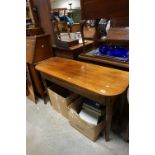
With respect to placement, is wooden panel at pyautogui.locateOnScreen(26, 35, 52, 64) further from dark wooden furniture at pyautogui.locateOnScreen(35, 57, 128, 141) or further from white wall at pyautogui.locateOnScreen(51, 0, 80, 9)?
white wall at pyautogui.locateOnScreen(51, 0, 80, 9)

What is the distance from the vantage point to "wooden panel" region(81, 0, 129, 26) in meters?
1.44

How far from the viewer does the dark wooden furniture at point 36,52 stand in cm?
214

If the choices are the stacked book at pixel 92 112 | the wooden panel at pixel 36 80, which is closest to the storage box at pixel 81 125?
the stacked book at pixel 92 112

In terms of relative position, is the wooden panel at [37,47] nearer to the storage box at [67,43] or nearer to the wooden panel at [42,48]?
the wooden panel at [42,48]

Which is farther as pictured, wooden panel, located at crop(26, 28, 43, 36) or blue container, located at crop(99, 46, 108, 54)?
wooden panel, located at crop(26, 28, 43, 36)

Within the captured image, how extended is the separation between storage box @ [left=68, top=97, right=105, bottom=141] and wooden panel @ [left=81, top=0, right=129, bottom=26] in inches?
41.7

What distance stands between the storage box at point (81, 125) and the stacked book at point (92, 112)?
5cm

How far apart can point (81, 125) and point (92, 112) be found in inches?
8.0

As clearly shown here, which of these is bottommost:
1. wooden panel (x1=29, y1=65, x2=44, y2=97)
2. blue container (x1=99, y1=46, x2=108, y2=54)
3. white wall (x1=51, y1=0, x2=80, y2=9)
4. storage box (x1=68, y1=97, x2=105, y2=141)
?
storage box (x1=68, y1=97, x2=105, y2=141)

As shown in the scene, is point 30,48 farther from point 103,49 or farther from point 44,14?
point 103,49

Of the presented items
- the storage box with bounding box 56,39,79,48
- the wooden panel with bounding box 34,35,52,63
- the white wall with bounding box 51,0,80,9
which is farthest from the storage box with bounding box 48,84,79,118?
the white wall with bounding box 51,0,80,9
